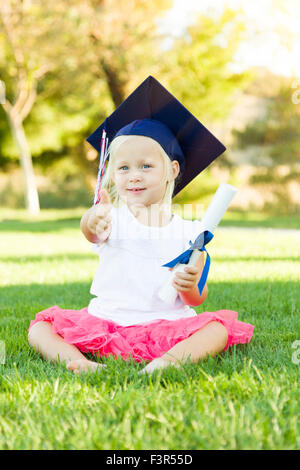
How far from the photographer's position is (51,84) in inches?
660

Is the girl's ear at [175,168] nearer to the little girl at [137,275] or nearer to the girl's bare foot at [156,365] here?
the little girl at [137,275]

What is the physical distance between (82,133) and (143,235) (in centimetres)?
1750

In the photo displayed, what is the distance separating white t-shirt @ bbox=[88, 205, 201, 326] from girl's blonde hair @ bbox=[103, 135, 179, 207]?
0.30 feet

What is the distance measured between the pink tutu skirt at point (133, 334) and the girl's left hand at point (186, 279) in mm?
217

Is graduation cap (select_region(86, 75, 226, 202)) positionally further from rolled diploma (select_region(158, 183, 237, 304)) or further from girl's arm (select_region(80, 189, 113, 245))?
rolled diploma (select_region(158, 183, 237, 304))

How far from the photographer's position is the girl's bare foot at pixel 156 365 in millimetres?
1948

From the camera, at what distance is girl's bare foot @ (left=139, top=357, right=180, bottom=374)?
6.39 feet

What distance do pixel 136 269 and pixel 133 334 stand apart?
0.29 meters

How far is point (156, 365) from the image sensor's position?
6.48 ft

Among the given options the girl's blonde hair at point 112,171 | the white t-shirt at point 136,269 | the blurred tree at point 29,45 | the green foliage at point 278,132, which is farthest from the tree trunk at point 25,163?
the white t-shirt at point 136,269

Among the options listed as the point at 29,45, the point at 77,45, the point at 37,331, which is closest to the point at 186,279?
the point at 37,331

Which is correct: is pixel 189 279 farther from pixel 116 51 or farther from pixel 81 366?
pixel 116 51

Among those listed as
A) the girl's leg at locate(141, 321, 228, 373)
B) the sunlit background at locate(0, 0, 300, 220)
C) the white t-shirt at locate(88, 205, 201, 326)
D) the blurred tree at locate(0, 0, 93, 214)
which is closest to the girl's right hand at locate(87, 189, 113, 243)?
the white t-shirt at locate(88, 205, 201, 326)
